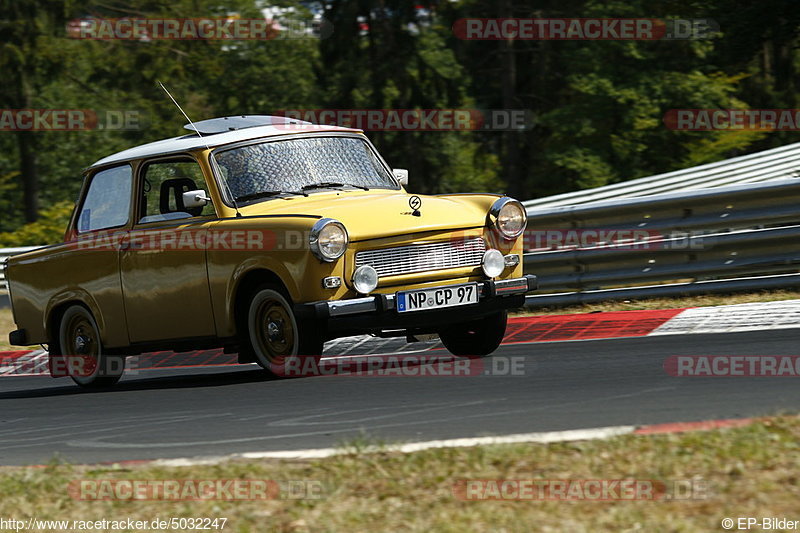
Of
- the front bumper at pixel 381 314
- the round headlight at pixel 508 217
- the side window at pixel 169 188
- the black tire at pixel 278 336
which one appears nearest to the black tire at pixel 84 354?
the side window at pixel 169 188

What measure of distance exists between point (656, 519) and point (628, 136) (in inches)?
1109

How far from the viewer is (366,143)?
9641 millimetres

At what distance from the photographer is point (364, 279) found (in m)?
7.90

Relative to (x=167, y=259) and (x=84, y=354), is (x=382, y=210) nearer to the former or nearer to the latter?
(x=167, y=259)

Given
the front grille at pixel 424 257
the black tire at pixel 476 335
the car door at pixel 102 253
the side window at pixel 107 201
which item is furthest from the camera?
the side window at pixel 107 201

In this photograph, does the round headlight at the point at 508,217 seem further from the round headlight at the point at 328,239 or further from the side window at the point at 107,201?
the side window at the point at 107,201

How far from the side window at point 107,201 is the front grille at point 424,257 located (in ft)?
8.17

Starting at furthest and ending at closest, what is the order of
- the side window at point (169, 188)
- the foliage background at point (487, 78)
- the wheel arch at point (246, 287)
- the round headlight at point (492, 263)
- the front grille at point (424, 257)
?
the foliage background at point (487, 78) < the side window at point (169, 188) < the round headlight at point (492, 263) < the wheel arch at point (246, 287) < the front grille at point (424, 257)

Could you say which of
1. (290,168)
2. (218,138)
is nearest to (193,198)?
(218,138)

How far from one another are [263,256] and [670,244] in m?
4.76

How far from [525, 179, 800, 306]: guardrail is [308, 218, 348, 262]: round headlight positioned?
4202mm

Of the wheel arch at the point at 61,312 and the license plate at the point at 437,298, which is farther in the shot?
the wheel arch at the point at 61,312

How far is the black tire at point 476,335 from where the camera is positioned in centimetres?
902

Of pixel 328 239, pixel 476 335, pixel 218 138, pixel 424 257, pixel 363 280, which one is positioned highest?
pixel 218 138
